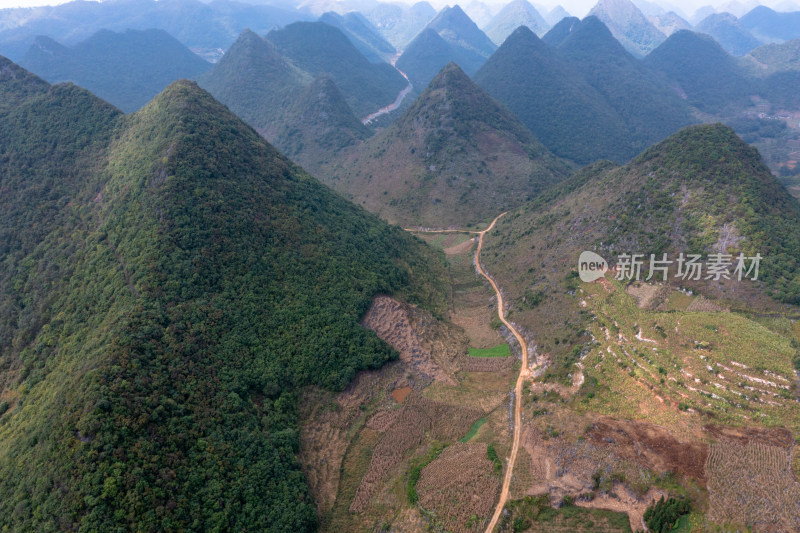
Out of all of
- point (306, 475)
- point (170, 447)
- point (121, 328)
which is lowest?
point (306, 475)

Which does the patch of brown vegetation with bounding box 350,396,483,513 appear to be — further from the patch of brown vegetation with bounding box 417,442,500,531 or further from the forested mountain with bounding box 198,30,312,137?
the forested mountain with bounding box 198,30,312,137

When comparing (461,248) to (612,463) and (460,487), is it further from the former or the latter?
(612,463)

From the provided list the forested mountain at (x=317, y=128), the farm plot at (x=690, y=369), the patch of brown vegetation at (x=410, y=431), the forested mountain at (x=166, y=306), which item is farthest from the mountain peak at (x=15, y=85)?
the farm plot at (x=690, y=369)

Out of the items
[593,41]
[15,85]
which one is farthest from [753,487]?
[593,41]

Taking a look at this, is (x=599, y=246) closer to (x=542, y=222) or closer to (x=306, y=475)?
(x=542, y=222)

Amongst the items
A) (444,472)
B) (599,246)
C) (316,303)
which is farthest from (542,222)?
(444,472)
